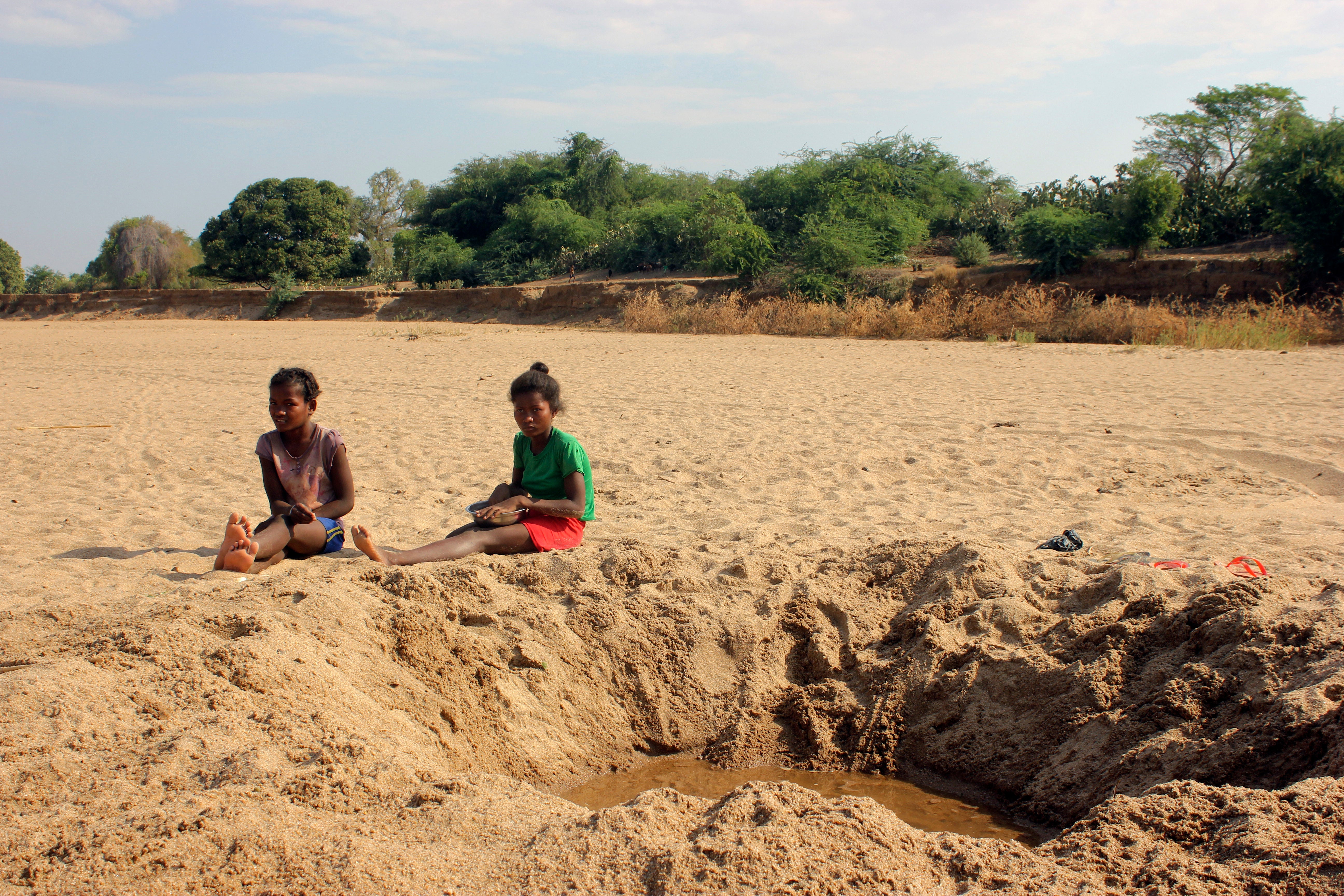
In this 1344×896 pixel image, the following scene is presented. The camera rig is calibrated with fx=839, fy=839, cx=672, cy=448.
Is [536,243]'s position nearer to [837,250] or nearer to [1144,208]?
[837,250]

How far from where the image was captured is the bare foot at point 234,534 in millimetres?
3684

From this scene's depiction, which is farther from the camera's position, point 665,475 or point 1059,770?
point 665,475

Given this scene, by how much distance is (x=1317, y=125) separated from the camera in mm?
16766

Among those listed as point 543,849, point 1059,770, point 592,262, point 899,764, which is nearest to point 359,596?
point 543,849

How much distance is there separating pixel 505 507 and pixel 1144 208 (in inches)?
714

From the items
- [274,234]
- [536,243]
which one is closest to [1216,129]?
[536,243]

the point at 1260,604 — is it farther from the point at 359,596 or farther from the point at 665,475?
the point at 665,475

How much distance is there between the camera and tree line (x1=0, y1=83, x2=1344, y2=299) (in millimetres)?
17719

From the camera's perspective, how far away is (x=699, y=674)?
→ 3197 mm

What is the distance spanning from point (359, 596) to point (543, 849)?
1.65 m

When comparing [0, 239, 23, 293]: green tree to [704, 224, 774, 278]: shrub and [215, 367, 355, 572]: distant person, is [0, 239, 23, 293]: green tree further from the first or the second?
[215, 367, 355, 572]: distant person

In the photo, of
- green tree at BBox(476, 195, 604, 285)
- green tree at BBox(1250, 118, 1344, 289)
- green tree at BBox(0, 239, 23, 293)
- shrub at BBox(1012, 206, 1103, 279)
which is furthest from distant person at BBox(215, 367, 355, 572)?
green tree at BBox(0, 239, 23, 293)

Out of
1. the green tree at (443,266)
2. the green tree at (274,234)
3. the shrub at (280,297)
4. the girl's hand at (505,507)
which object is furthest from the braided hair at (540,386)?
the green tree at (274,234)

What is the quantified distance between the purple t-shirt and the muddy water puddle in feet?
7.47
